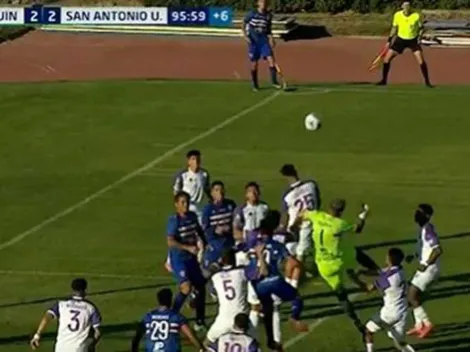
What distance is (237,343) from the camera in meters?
19.3

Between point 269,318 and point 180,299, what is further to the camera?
point 180,299

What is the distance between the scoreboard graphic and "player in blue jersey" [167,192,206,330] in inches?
1100

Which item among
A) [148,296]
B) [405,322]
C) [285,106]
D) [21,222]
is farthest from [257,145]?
[405,322]

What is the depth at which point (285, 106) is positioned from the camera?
40250 millimetres

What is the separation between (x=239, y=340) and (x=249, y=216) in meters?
5.77

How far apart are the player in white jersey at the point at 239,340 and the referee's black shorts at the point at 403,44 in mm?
22768

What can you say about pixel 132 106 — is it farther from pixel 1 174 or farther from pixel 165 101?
pixel 1 174

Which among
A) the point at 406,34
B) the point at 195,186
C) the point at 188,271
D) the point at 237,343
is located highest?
the point at 406,34

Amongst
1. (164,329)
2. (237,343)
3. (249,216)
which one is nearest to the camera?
(237,343)

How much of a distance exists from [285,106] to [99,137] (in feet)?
15.9

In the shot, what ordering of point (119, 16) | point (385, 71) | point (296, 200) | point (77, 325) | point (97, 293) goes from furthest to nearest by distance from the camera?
point (119, 16) → point (385, 71) → point (97, 293) → point (296, 200) → point (77, 325)

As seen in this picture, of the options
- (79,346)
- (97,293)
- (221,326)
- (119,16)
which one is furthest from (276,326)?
(119,16)

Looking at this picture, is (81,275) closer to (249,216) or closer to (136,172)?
(249,216)

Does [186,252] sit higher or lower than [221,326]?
higher
